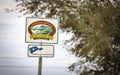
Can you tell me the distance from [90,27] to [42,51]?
5786 mm

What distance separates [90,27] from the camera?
477 inches

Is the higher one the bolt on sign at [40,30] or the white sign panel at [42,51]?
the bolt on sign at [40,30]

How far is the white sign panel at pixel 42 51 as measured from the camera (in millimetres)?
6493

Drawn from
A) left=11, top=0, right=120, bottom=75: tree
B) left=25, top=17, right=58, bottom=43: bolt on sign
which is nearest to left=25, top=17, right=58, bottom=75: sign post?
left=25, top=17, right=58, bottom=43: bolt on sign

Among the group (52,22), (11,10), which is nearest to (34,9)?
(11,10)

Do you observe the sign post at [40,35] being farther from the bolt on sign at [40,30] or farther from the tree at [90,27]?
the tree at [90,27]

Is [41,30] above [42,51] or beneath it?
above

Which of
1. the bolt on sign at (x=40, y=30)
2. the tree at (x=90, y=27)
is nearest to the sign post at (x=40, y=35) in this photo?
the bolt on sign at (x=40, y=30)

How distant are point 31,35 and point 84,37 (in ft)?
20.1

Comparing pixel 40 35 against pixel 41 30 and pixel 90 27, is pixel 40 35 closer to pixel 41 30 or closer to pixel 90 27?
pixel 41 30

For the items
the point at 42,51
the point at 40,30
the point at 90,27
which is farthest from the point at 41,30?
the point at 90,27

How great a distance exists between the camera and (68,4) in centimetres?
1307

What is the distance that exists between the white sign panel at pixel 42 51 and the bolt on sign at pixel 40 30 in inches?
4.2

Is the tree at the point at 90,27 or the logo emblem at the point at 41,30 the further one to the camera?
the tree at the point at 90,27
